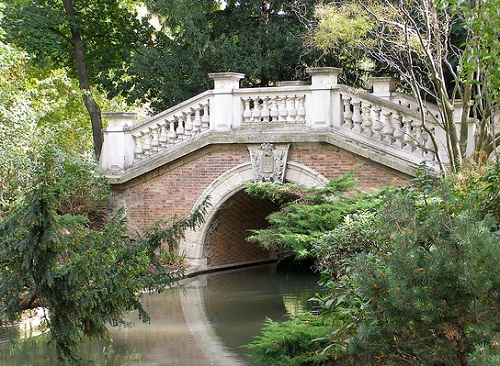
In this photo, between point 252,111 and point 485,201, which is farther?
point 252,111

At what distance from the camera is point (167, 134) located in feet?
53.1

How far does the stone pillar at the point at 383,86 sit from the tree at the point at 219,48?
1.67m

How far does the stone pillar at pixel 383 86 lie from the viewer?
16609 millimetres

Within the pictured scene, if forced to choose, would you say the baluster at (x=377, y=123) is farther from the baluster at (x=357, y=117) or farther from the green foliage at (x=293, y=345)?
the green foliage at (x=293, y=345)

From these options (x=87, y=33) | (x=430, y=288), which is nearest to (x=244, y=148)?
(x=87, y=33)

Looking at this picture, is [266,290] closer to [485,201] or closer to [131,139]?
[131,139]

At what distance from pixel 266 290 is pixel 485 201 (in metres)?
8.73

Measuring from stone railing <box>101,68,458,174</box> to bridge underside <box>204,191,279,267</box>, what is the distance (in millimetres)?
1602

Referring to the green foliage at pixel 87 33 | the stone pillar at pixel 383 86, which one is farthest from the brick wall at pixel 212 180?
the green foliage at pixel 87 33

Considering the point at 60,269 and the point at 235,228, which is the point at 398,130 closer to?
A: the point at 235,228

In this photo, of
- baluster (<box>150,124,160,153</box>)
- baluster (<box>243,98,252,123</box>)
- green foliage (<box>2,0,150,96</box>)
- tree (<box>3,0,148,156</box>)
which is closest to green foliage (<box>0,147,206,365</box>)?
baluster (<box>243,98,252,123</box>)

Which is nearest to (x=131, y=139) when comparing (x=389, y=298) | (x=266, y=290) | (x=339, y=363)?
(x=266, y=290)

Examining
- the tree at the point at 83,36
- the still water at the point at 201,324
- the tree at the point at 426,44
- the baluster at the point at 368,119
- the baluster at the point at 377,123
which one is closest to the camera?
the still water at the point at 201,324

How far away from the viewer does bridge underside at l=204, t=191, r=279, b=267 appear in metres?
16.8
